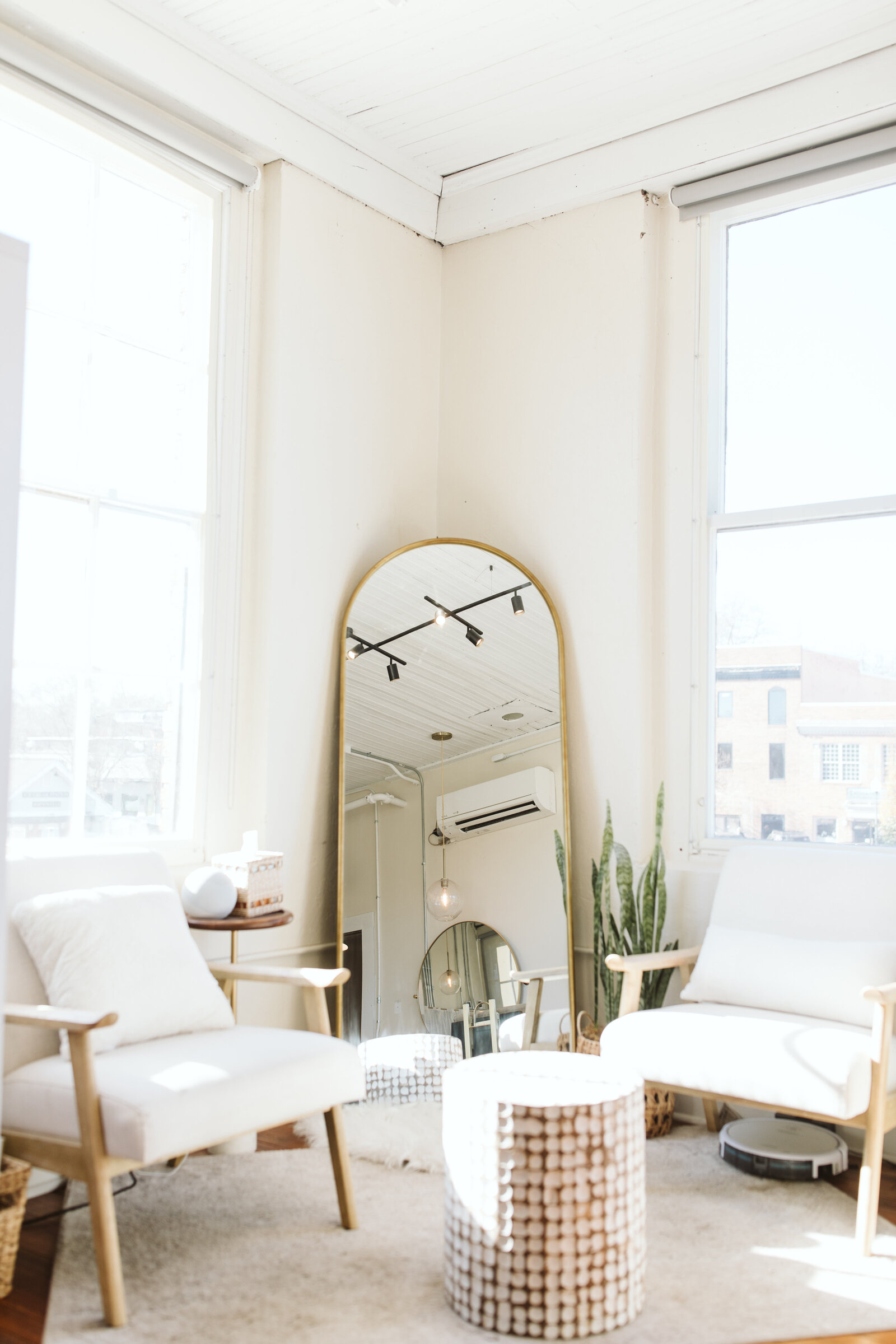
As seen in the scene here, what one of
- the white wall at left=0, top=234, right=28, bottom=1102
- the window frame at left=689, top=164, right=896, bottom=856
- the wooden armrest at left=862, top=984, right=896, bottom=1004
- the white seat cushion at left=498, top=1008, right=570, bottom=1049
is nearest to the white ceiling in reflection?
the window frame at left=689, top=164, right=896, bottom=856

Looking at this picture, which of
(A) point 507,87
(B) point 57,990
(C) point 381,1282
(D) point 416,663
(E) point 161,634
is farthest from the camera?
(D) point 416,663

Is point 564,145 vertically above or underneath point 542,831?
above

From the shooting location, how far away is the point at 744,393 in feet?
12.5

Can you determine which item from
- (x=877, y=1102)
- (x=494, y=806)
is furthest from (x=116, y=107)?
(x=877, y=1102)

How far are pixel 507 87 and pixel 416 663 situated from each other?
193 centimetres

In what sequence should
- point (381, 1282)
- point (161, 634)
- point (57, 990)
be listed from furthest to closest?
point (161, 634) → point (57, 990) → point (381, 1282)

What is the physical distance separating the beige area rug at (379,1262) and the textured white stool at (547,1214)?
7 cm

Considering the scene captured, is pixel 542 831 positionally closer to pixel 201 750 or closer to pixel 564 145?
pixel 201 750

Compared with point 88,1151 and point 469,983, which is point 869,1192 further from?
point 88,1151

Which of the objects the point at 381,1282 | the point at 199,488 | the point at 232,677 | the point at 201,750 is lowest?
the point at 381,1282

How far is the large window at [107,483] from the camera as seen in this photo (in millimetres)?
3092

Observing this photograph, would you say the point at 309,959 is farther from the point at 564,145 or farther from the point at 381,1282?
the point at 564,145

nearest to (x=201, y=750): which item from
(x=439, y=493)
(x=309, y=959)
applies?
(x=309, y=959)

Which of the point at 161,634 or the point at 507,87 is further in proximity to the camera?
the point at 507,87
